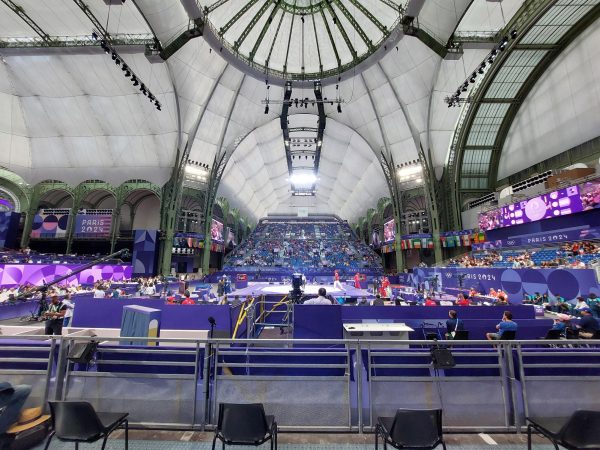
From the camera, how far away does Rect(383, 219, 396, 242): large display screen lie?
1535 inches

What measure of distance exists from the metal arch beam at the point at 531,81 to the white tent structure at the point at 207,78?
2379 mm

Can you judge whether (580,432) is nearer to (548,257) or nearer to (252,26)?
(548,257)

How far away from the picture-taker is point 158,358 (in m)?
4.89

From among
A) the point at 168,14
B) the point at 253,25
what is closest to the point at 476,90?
the point at 253,25

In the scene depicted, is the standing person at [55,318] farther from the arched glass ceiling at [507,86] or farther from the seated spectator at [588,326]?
the arched glass ceiling at [507,86]

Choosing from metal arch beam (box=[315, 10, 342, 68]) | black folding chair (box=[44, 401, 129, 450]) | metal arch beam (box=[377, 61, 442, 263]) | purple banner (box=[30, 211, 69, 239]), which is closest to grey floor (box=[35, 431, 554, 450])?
black folding chair (box=[44, 401, 129, 450])

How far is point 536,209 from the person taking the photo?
23.6 metres

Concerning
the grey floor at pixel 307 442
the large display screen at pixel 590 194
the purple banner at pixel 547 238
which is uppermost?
the large display screen at pixel 590 194

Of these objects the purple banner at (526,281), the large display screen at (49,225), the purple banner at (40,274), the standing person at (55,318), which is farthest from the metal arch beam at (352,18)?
the large display screen at (49,225)

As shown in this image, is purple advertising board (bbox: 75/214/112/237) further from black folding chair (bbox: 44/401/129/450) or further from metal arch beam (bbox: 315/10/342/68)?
black folding chair (bbox: 44/401/129/450)

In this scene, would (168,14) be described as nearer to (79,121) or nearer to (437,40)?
(79,121)

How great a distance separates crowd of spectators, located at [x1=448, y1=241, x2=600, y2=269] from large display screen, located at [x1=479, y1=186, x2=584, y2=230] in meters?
2.57

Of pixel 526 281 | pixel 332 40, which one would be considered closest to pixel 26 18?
pixel 332 40

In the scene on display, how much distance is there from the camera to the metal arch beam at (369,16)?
25.5 meters
